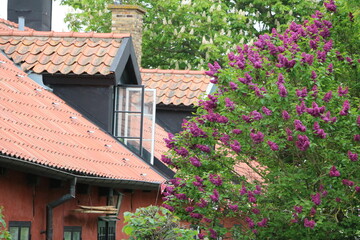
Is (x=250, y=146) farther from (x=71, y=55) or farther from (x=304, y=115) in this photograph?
(x=71, y=55)

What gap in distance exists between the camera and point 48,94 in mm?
18250

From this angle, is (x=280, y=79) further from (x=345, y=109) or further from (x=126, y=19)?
(x=126, y=19)

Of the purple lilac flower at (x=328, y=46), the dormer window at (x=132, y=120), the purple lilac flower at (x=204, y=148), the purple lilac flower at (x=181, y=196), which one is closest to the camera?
the purple lilac flower at (x=328, y=46)

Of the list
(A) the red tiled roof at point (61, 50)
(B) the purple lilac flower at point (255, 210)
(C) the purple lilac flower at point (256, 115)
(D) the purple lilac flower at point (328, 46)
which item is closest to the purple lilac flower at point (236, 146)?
(C) the purple lilac flower at point (256, 115)

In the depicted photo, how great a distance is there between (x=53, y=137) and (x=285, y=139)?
133 inches

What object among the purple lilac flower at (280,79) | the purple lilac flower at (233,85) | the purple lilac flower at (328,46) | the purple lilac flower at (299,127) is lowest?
the purple lilac flower at (299,127)

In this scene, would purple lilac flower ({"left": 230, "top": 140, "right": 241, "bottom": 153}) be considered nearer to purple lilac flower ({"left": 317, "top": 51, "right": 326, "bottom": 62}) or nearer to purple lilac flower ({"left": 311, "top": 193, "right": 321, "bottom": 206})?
purple lilac flower ({"left": 311, "top": 193, "right": 321, "bottom": 206})

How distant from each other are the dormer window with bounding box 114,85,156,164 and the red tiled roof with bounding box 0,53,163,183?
2.11 ft

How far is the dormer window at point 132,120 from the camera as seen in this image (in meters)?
19.4

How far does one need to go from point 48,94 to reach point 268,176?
4.86m

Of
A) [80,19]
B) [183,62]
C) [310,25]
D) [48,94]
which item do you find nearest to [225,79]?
[310,25]

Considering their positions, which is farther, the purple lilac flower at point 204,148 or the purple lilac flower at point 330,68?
the purple lilac flower at point 204,148

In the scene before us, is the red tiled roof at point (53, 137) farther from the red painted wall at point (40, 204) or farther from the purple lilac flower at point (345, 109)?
the purple lilac flower at point (345, 109)

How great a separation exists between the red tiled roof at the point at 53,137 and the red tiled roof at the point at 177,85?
4.60 m
